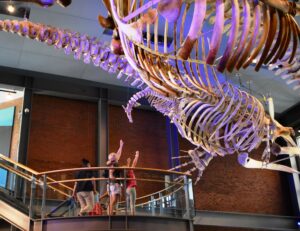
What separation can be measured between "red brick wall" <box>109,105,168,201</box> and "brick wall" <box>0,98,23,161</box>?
3.24 m

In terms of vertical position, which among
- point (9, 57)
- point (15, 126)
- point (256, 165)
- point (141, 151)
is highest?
point (9, 57)

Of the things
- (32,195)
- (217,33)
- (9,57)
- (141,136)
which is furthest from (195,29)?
(141,136)

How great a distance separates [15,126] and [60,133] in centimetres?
168

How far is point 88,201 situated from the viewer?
829 centimetres

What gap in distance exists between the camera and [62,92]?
572 inches

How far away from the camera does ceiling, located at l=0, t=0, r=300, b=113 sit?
11.4 metres

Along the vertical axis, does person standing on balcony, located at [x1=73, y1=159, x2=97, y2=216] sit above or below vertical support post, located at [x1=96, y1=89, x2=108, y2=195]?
below

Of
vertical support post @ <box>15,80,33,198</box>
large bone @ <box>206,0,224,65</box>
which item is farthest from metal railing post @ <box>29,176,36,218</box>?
large bone @ <box>206,0,224,65</box>

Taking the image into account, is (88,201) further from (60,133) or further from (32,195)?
(60,133)

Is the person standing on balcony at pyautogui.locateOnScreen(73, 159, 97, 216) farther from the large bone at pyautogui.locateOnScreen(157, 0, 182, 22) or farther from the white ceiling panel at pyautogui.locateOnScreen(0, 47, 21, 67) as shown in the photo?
the white ceiling panel at pyautogui.locateOnScreen(0, 47, 21, 67)

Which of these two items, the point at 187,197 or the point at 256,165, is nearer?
the point at 187,197

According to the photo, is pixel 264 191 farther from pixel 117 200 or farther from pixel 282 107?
pixel 117 200

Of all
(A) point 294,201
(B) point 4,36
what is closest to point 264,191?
(A) point 294,201

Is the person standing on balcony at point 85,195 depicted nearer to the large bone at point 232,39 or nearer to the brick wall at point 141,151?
the brick wall at point 141,151
